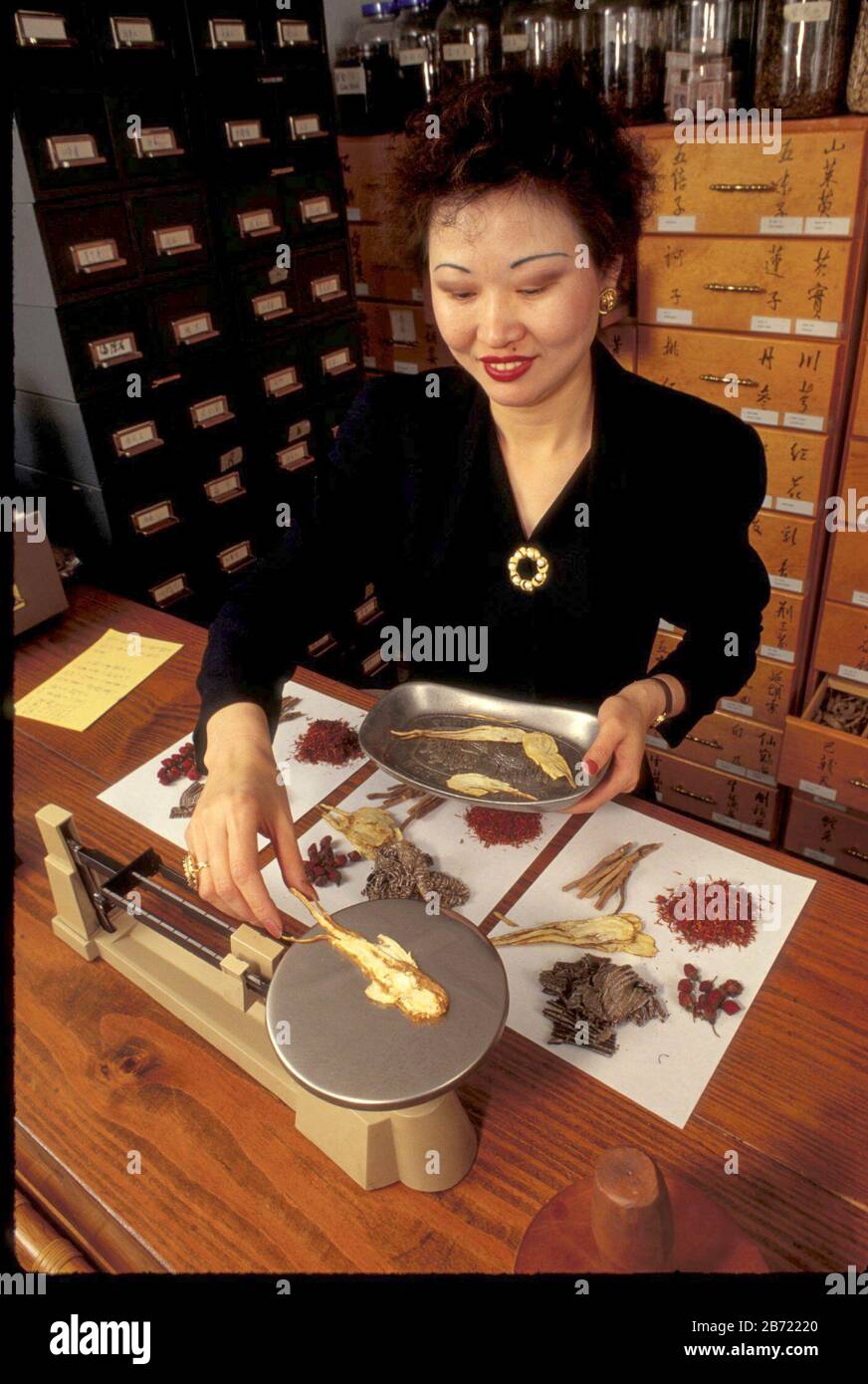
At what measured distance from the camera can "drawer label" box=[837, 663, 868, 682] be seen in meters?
2.55

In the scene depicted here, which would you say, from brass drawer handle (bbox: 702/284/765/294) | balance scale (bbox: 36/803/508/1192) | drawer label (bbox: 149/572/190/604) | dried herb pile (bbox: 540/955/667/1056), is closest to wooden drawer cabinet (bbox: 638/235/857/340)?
brass drawer handle (bbox: 702/284/765/294)

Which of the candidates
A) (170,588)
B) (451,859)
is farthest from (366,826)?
(170,588)

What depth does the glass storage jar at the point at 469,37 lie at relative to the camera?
238cm

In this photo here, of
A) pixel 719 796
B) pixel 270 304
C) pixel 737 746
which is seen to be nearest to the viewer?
pixel 270 304

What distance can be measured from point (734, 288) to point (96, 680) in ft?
6.07

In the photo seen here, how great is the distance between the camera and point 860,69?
1.93 m

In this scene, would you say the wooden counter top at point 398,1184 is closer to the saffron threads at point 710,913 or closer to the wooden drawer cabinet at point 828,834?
the saffron threads at point 710,913

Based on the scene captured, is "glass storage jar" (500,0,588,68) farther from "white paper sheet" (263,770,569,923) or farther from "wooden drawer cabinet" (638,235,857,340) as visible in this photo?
"white paper sheet" (263,770,569,923)

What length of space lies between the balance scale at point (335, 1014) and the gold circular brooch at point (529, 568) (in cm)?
70

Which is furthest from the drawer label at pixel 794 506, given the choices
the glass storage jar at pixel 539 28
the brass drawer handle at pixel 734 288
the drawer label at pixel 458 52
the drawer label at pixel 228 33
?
the drawer label at pixel 228 33

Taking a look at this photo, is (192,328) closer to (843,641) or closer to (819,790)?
(843,641)

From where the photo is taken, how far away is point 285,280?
2.54 meters

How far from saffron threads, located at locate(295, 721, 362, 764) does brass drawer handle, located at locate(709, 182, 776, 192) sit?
169cm
